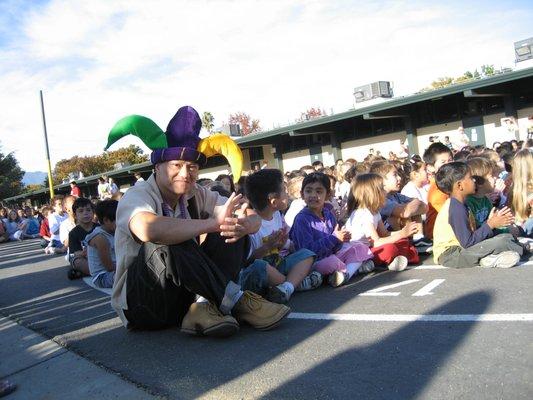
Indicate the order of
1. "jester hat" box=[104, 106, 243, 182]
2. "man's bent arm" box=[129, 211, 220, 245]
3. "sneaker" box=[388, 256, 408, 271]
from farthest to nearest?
"sneaker" box=[388, 256, 408, 271], "jester hat" box=[104, 106, 243, 182], "man's bent arm" box=[129, 211, 220, 245]

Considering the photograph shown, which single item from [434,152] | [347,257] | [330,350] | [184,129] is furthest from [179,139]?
[434,152]

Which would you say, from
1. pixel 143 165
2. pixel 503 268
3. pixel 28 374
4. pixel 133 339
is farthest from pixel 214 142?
pixel 143 165

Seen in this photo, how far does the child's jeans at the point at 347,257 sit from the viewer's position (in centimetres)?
494

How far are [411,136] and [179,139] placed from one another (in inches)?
772

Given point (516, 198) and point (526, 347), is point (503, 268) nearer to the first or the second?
point (516, 198)

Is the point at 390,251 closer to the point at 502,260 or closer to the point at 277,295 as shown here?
the point at 502,260

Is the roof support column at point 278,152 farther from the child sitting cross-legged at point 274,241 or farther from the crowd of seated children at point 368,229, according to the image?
the child sitting cross-legged at point 274,241

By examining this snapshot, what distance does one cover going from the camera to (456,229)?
5.04 metres

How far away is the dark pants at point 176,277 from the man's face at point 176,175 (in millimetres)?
419

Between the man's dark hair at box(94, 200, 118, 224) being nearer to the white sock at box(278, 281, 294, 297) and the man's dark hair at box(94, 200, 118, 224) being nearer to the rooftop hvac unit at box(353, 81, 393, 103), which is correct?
the white sock at box(278, 281, 294, 297)

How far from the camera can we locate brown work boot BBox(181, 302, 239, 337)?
3420 mm

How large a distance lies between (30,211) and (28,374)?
79.4ft

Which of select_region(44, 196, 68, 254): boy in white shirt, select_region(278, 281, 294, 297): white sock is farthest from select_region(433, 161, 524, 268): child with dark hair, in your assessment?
select_region(44, 196, 68, 254): boy in white shirt

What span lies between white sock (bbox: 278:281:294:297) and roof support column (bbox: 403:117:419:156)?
18555 millimetres
